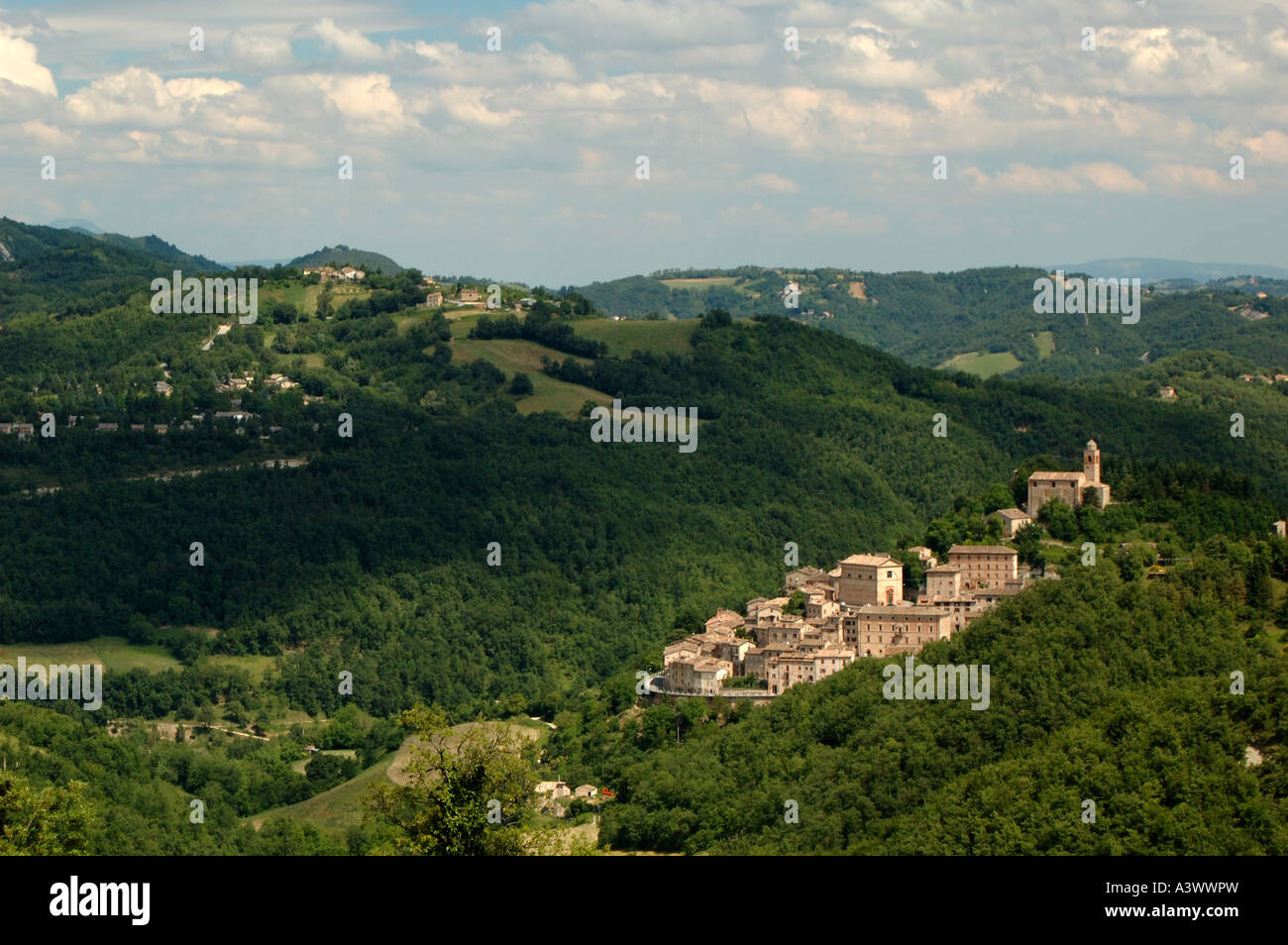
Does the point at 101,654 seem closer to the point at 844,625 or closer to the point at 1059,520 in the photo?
the point at 844,625

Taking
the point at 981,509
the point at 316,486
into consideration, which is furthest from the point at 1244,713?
the point at 316,486

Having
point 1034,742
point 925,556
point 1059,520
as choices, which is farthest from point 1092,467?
point 1034,742

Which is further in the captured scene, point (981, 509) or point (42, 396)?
point (42, 396)

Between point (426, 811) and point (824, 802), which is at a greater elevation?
point (426, 811)

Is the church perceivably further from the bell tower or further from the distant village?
the distant village

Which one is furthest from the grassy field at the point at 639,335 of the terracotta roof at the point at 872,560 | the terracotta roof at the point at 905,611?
the terracotta roof at the point at 905,611

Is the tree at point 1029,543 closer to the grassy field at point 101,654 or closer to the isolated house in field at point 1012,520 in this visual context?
the isolated house in field at point 1012,520
